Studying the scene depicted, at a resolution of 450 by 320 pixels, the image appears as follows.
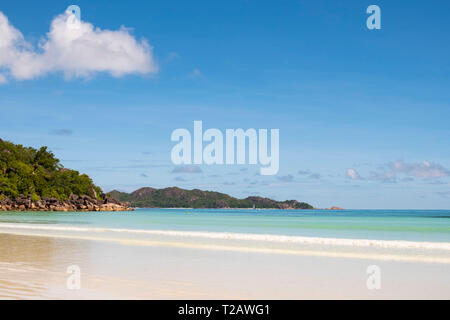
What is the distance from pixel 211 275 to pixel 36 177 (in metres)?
125

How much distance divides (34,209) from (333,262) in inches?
4562

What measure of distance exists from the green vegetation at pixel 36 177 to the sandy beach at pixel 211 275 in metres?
109

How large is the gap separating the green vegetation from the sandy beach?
10886 cm

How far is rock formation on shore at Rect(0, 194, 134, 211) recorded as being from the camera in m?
111

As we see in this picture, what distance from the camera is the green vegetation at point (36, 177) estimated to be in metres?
117

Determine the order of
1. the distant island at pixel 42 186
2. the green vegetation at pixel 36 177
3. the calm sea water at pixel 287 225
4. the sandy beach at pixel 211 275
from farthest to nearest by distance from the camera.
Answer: the green vegetation at pixel 36 177 < the distant island at pixel 42 186 < the calm sea water at pixel 287 225 < the sandy beach at pixel 211 275

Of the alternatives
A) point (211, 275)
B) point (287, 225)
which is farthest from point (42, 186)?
point (211, 275)

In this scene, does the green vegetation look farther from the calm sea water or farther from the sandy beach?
the sandy beach

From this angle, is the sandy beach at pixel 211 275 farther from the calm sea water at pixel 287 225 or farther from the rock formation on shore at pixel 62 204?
the rock formation on shore at pixel 62 204

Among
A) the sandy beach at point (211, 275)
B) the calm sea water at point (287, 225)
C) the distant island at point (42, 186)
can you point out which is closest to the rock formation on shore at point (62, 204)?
A: the distant island at point (42, 186)
